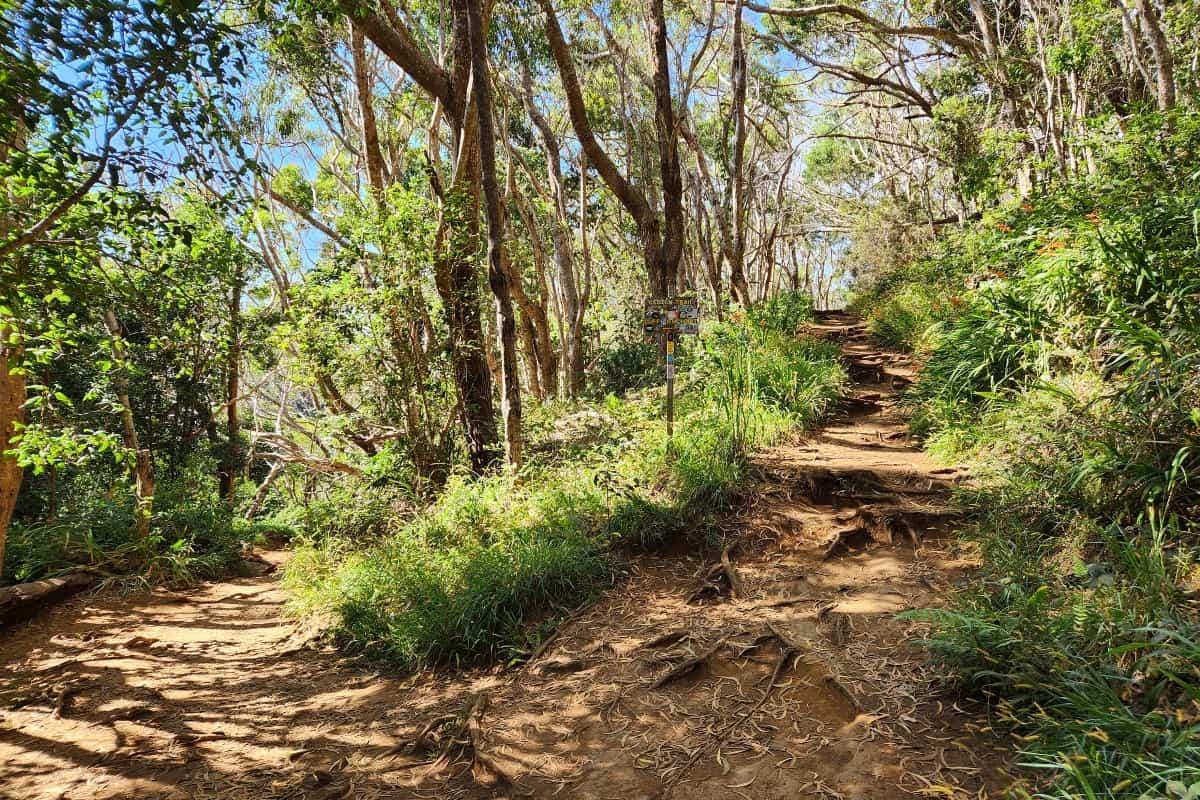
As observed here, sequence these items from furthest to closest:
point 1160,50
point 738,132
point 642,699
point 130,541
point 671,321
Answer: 1. point 738,132
2. point 130,541
3. point 1160,50
4. point 671,321
5. point 642,699

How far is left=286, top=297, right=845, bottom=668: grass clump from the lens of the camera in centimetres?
429

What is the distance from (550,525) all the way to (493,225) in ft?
10.3

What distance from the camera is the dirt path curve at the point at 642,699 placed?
8.51 ft

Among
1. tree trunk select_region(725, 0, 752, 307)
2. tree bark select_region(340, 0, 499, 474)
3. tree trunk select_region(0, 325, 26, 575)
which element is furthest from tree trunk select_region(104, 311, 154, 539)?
tree trunk select_region(725, 0, 752, 307)

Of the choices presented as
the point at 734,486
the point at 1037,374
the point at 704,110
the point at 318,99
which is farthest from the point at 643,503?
the point at 704,110

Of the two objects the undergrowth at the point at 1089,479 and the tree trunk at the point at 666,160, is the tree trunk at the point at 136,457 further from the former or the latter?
the undergrowth at the point at 1089,479

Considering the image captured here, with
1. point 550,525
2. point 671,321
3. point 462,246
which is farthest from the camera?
point 462,246

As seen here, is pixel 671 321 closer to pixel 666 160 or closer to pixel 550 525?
pixel 550 525

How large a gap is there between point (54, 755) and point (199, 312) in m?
8.30

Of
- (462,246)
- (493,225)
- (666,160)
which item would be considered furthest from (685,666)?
(666,160)

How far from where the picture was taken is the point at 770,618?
11.9 ft

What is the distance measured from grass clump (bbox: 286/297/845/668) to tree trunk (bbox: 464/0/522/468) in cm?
70

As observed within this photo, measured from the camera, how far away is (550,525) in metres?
5.08

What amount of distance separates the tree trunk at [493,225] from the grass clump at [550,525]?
0.70 meters
